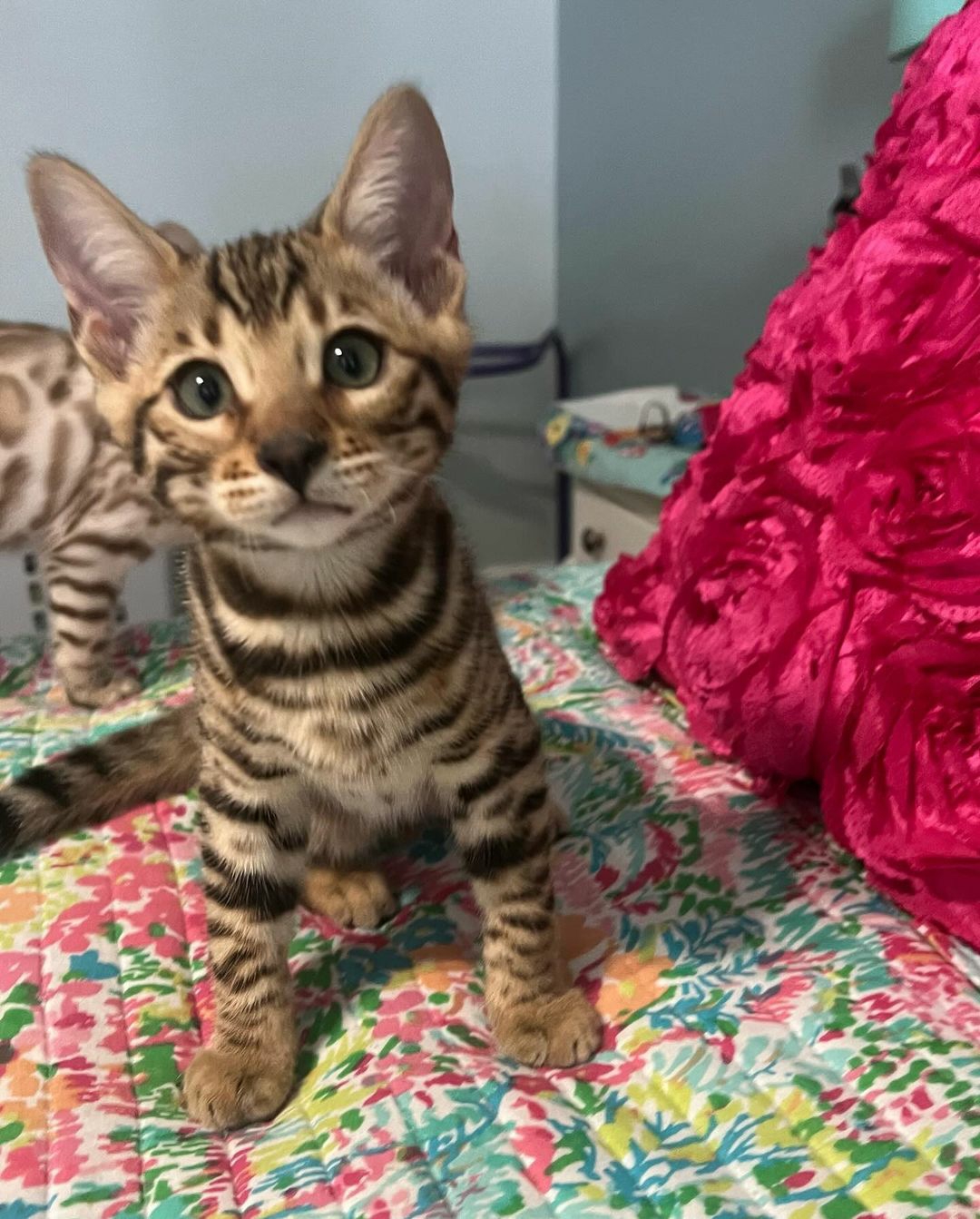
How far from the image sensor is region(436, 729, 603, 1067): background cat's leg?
2.47ft

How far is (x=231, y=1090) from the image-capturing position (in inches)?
27.5

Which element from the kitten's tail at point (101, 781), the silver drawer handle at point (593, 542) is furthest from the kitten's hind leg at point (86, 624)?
the silver drawer handle at point (593, 542)

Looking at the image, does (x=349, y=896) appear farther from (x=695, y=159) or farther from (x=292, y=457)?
(x=695, y=159)

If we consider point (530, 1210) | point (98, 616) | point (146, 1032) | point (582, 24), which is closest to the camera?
point (530, 1210)

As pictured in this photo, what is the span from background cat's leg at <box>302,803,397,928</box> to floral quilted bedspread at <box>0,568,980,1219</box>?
0.8 inches

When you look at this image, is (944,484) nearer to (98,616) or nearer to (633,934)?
(633,934)

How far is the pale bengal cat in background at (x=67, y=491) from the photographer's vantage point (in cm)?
149

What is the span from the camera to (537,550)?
277cm

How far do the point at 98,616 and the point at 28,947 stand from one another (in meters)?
0.66

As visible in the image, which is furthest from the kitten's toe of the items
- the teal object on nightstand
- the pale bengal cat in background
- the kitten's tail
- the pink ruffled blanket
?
the teal object on nightstand

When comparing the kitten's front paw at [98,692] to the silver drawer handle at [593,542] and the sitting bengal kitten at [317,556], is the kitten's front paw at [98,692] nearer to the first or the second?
the sitting bengal kitten at [317,556]

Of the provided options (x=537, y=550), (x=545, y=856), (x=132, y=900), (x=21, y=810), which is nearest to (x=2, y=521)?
(x=21, y=810)

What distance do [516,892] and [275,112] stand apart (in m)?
2.02

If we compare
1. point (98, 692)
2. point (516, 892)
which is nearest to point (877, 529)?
point (516, 892)
